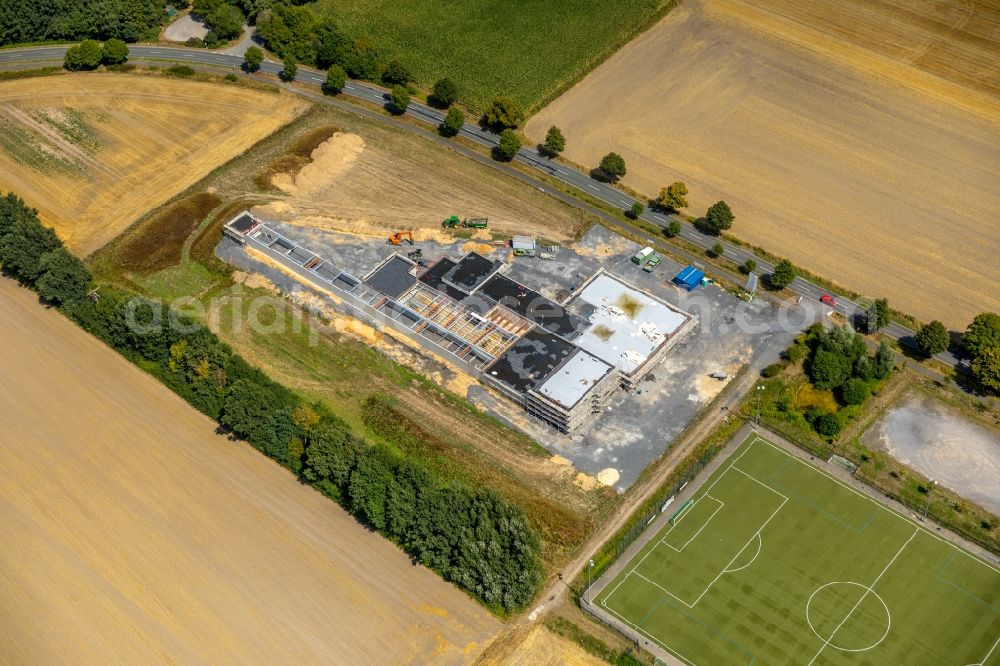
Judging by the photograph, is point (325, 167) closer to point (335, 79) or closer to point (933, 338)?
point (335, 79)

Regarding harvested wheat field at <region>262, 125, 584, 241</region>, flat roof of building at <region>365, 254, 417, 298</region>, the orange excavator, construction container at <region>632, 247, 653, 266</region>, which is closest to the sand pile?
harvested wheat field at <region>262, 125, 584, 241</region>

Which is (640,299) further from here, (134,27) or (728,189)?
(134,27)

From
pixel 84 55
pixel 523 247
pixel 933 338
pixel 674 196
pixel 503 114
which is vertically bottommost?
pixel 84 55

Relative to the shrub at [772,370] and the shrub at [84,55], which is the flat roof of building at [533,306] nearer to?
the shrub at [772,370]

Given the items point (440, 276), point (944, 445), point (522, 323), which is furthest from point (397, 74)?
point (944, 445)

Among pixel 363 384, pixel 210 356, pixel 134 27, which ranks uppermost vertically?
pixel 134 27

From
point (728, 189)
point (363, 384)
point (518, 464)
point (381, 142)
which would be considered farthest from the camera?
point (381, 142)

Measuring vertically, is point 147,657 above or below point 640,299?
below

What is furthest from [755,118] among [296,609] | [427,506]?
[296,609]
